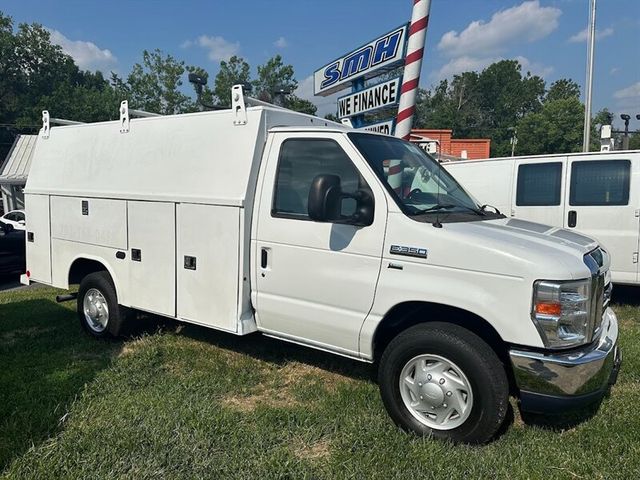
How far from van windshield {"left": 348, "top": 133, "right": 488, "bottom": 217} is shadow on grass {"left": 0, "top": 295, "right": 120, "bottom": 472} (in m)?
3.04

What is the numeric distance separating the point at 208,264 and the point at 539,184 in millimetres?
5387

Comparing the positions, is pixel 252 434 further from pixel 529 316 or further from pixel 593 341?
pixel 593 341

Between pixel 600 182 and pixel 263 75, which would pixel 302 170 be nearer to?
pixel 600 182

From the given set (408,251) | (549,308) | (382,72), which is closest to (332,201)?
(408,251)

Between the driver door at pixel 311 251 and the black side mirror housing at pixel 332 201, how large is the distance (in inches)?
2.3

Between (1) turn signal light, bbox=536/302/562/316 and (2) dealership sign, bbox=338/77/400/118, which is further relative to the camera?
(2) dealership sign, bbox=338/77/400/118

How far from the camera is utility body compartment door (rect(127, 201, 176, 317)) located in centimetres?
501

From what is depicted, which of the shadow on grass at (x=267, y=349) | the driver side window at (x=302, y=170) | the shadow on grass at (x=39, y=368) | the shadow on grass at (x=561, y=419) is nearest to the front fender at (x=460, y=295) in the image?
the driver side window at (x=302, y=170)

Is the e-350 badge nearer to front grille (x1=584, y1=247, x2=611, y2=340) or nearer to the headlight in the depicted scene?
the headlight

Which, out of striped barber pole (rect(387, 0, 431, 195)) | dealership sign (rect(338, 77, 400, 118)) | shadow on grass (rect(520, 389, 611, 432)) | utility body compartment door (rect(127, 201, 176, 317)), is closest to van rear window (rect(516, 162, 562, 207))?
striped barber pole (rect(387, 0, 431, 195))

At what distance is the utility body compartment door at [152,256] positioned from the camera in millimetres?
5008

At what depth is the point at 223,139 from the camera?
15.1 feet

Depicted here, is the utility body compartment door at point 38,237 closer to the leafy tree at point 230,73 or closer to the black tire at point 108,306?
the black tire at point 108,306

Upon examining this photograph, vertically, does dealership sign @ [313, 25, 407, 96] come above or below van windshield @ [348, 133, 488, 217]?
above
